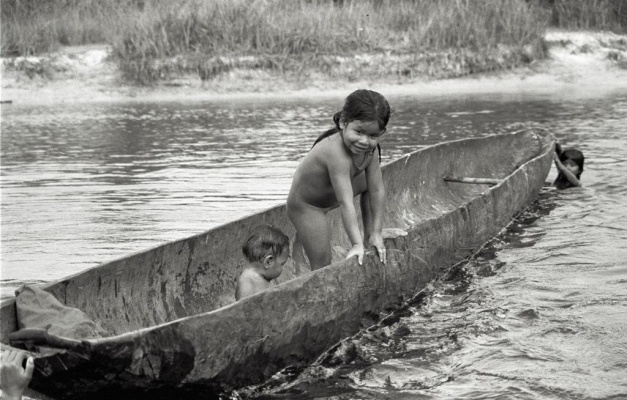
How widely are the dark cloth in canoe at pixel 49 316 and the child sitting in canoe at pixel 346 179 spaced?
5.14 ft

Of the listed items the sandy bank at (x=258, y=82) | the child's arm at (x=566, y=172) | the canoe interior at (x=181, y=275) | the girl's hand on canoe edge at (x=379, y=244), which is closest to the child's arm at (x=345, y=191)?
the girl's hand on canoe edge at (x=379, y=244)

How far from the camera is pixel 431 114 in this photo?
16594 mm

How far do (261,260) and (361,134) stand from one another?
2.98 feet

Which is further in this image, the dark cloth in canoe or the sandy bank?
the sandy bank

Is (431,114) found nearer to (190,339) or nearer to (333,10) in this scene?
(333,10)

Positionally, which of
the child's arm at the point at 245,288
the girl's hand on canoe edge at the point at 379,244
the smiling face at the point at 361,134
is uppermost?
the smiling face at the point at 361,134

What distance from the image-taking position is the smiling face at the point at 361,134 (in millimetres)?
5070

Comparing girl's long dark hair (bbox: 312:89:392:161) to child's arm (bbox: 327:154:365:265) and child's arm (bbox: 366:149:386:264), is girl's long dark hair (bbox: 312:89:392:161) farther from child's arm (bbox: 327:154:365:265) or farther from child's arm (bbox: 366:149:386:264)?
child's arm (bbox: 366:149:386:264)

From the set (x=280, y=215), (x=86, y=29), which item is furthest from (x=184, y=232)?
(x=86, y=29)

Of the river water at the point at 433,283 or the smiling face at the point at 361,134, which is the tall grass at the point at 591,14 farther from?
the smiling face at the point at 361,134

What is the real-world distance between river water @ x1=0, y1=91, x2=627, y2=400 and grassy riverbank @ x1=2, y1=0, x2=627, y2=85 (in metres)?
4.60

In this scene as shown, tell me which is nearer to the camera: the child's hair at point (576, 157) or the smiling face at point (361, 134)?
the smiling face at point (361, 134)

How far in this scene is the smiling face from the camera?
5.07 meters

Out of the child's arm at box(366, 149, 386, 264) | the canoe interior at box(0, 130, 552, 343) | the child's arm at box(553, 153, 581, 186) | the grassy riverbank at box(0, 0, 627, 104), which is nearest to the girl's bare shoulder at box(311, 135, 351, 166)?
the child's arm at box(366, 149, 386, 264)
